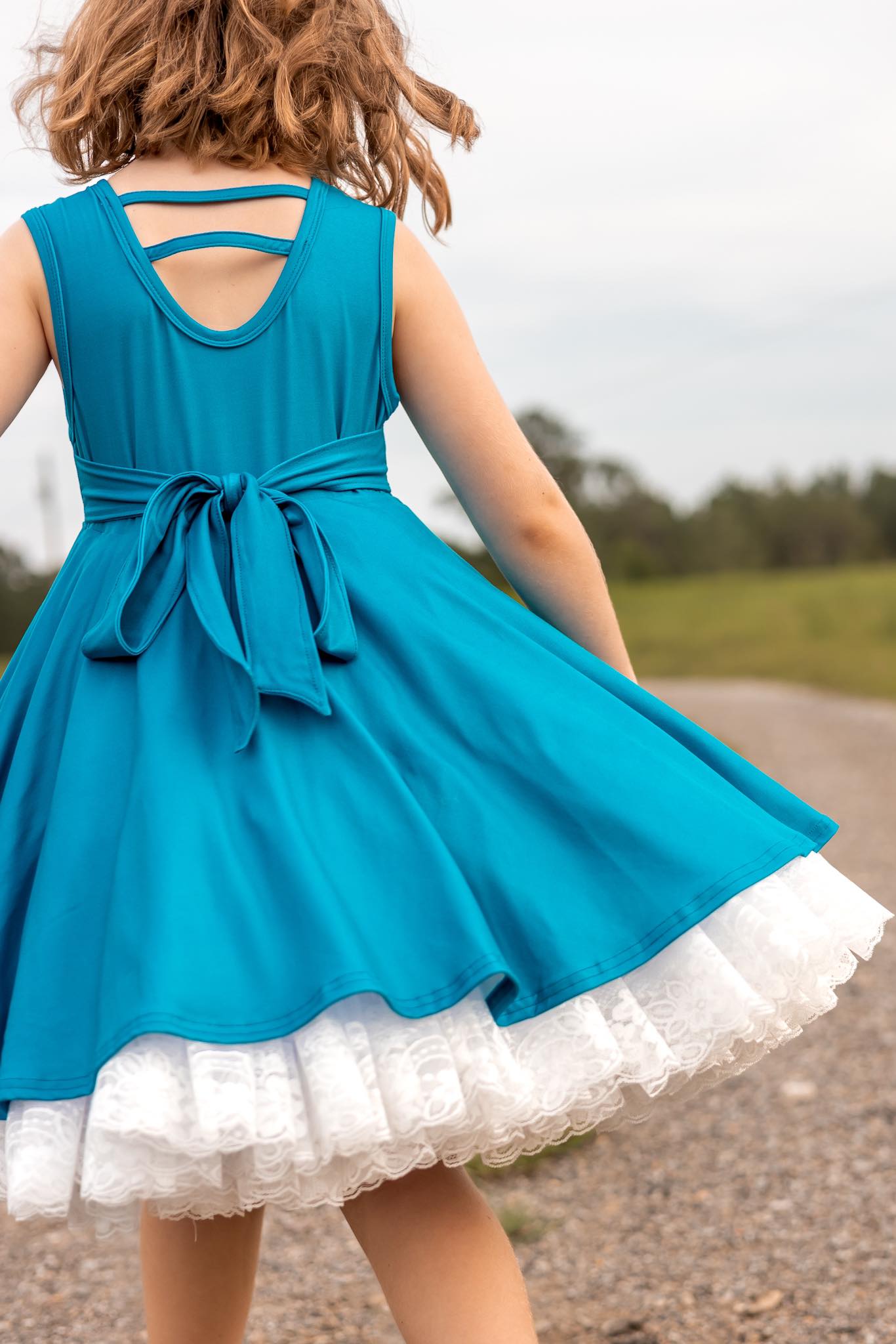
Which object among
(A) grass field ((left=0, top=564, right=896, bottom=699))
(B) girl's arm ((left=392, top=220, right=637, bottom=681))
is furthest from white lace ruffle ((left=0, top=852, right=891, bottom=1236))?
(A) grass field ((left=0, top=564, right=896, bottom=699))

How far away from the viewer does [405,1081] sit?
54.0 inches

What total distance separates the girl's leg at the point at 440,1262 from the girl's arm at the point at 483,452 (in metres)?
0.81

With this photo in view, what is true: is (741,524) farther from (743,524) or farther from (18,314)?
(18,314)

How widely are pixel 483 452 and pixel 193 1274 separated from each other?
4.10 feet

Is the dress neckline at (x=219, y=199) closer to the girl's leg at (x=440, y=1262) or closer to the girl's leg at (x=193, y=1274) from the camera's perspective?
the girl's leg at (x=440, y=1262)

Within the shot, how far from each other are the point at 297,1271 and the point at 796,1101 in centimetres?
179

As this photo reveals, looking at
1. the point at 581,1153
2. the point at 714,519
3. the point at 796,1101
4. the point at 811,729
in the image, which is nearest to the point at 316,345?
the point at 581,1153

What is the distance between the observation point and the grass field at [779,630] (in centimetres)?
2244

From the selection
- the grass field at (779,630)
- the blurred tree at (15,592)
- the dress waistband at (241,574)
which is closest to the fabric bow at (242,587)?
the dress waistband at (241,574)

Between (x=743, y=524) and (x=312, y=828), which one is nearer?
(x=312, y=828)

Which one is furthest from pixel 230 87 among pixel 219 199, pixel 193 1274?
pixel 193 1274

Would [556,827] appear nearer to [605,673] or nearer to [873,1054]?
[605,673]

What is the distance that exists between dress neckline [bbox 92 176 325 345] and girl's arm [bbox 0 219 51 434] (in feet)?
0.38

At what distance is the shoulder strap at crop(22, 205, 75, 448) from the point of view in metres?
1.69
